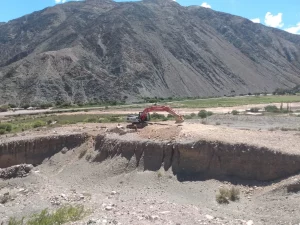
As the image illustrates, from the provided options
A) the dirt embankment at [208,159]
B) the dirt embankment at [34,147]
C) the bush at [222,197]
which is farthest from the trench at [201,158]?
the dirt embankment at [34,147]

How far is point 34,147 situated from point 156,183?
12.2m

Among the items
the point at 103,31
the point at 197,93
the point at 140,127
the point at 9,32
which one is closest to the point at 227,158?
the point at 140,127

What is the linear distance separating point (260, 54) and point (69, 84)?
9637cm

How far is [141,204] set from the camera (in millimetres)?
19109

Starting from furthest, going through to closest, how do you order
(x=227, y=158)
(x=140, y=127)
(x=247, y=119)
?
(x=247, y=119) < (x=140, y=127) < (x=227, y=158)

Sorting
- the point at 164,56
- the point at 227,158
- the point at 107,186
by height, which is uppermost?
the point at 164,56

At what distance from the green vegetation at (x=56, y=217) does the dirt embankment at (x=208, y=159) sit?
6.65m

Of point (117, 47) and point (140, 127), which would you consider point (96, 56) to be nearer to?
point (117, 47)

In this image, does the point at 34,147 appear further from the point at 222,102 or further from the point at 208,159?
the point at 222,102

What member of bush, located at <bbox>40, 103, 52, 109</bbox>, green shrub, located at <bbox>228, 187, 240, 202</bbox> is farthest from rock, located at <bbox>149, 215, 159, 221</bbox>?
bush, located at <bbox>40, 103, 52, 109</bbox>

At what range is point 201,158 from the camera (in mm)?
23047

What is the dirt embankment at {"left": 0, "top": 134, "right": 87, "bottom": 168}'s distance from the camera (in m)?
30.4

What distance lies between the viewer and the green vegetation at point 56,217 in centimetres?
1700

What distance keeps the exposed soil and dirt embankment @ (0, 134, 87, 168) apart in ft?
2.21
